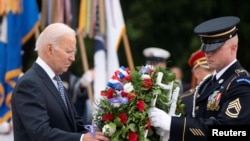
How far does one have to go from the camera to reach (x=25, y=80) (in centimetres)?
604

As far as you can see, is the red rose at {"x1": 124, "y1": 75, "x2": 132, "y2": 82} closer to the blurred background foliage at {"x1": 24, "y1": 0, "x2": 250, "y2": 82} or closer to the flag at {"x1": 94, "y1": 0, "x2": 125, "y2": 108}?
the flag at {"x1": 94, "y1": 0, "x2": 125, "y2": 108}

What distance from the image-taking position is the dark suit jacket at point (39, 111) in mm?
5930

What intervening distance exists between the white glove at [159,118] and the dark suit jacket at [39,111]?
52cm

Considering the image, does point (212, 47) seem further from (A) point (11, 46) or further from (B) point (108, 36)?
(B) point (108, 36)

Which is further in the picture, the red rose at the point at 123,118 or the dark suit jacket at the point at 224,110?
the dark suit jacket at the point at 224,110

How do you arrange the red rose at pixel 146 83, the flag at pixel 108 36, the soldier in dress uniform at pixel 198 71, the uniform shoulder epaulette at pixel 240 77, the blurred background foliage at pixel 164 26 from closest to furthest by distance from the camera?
the red rose at pixel 146 83 → the uniform shoulder epaulette at pixel 240 77 → the soldier in dress uniform at pixel 198 71 → the flag at pixel 108 36 → the blurred background foliage at pixel 164 26

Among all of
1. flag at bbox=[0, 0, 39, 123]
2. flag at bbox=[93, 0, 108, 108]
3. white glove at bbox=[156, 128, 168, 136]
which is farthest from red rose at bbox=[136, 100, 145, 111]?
flag at bbox=[93, 0, 108, 108]

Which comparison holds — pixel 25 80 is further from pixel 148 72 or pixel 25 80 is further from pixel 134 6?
pixel 134 6

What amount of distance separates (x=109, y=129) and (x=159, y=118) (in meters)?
0.37

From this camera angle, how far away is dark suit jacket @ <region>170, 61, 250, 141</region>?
6.09m

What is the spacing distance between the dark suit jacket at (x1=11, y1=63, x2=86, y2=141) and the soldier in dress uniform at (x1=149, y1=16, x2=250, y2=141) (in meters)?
0.64

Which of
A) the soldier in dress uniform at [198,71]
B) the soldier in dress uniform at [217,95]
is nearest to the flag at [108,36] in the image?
the soldier in dress uniform at [198,71]

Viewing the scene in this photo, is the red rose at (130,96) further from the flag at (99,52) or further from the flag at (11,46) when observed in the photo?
the flag at (99,52)

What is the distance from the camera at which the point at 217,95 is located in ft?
20.8
